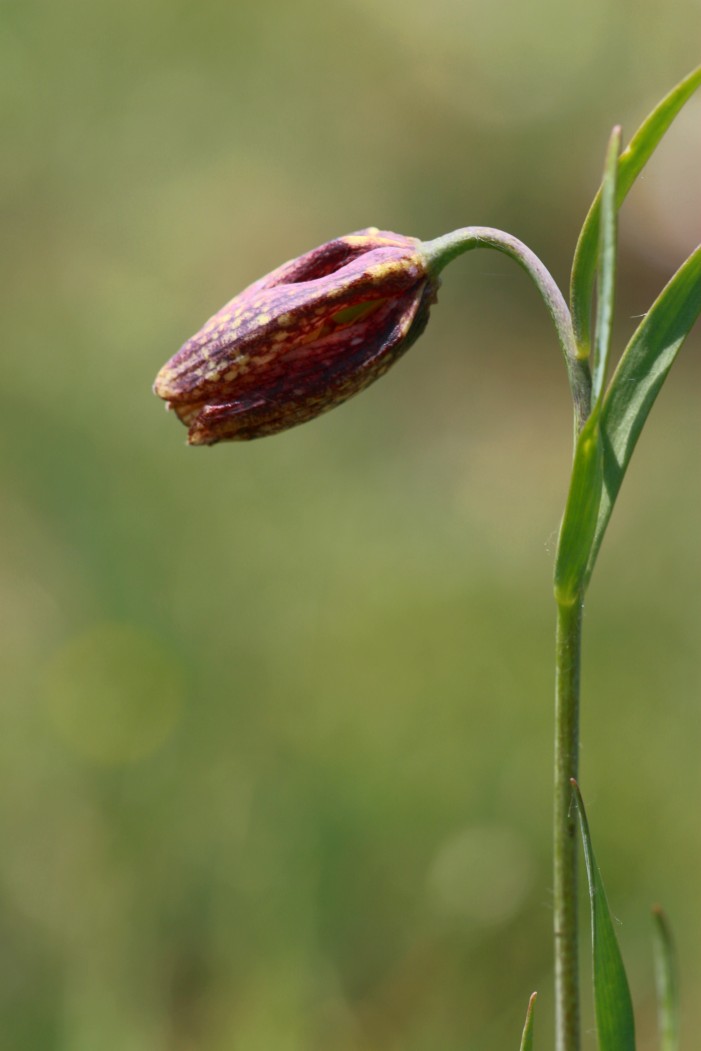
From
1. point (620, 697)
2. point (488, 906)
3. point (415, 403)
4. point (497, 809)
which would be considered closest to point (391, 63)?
point (415, 403)

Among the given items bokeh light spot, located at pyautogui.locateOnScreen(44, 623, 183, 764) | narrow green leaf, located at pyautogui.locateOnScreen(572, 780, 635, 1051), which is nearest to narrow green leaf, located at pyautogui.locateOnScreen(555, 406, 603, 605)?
narrow green leaf, located at pyautogui.locateOnScreen(572, 780, 635, 1051)

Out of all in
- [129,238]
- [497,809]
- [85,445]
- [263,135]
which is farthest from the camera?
[263,135]

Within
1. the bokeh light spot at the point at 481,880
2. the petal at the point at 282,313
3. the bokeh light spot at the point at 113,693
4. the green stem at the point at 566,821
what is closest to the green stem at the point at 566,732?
the green stem at the point at 566,821

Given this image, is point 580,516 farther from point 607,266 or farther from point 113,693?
point 113,693

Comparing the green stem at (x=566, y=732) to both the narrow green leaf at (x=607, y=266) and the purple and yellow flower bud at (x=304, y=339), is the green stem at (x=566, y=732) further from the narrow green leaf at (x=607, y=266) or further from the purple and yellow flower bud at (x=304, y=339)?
the purple and yellow flower bud at (x=304, y=339)

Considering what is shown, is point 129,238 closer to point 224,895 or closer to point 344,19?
point 344,19

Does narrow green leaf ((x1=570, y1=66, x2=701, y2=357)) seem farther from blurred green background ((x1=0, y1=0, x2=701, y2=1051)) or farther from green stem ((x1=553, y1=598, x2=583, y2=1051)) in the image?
blurred green background ((x1=0, y1=0, x2=701, y2=1051))
